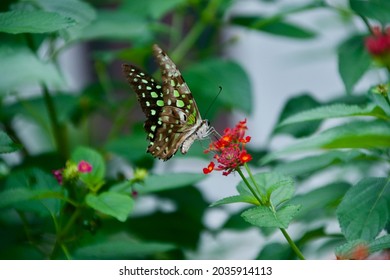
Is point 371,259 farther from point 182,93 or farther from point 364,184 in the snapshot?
point 182,93

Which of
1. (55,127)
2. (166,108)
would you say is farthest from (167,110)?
(55,127)

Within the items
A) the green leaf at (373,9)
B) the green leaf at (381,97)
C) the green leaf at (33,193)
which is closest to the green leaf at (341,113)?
the green leaf at (381,97)

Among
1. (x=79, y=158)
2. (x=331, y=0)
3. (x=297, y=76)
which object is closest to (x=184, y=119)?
(x=79, y=158)

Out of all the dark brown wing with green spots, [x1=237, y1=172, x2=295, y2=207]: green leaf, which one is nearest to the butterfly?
the dark brown wing with green spots

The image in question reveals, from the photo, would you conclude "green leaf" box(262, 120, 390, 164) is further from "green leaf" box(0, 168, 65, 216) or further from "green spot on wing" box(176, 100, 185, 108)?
"green leaf" box(0, 168, 65, 216)

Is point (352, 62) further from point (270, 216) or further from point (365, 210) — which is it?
point (270, 216)
